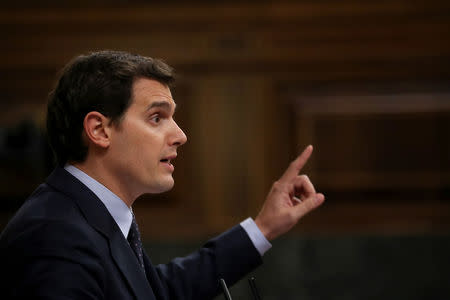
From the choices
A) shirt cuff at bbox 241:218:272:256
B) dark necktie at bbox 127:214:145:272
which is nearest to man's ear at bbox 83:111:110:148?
dark necktie at bbox 127:214:145:272

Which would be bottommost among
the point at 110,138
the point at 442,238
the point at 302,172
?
the point at 442,238

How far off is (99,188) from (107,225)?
8cm

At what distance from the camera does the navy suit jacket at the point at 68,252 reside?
1083mm

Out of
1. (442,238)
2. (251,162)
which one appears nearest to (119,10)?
(251,162)

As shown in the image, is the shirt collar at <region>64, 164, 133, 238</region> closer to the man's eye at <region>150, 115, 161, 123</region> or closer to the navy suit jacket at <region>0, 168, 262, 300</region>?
the navy suit jacket at <region>0, 168, 262, 300</region>

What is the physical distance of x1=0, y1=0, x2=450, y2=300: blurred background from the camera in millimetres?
2525

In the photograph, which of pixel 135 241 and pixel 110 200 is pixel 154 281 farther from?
pixel 110 200

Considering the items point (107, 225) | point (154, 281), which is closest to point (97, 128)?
point (107, 225)

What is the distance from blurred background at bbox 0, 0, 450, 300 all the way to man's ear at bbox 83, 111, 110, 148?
1.27m

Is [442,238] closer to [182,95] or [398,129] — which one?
[398,129]

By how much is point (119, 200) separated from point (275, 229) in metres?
0.36

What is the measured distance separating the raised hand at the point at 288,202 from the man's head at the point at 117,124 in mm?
288

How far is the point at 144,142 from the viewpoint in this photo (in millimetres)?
1295

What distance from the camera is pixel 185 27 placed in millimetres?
2588
